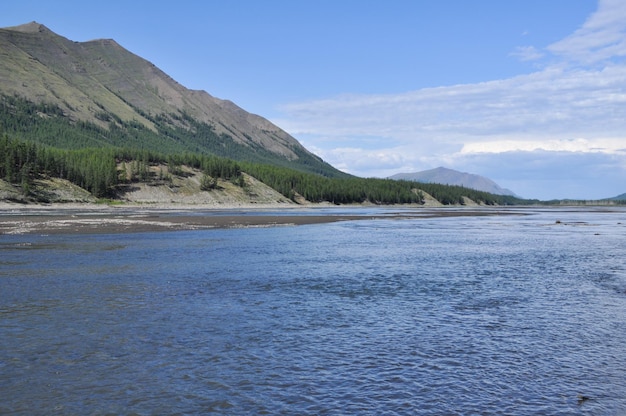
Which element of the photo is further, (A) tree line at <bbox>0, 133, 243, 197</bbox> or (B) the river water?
(A) tree line at <bbox>0, 133, 243, 197</bbox>

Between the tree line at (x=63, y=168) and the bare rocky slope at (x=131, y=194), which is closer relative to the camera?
the bare rocky slope at (x=131, y=194)

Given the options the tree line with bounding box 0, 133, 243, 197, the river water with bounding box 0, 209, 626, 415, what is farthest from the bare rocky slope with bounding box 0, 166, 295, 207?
the river water with bounding box 0, 209, 626, 415

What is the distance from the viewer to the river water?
44.8 ft

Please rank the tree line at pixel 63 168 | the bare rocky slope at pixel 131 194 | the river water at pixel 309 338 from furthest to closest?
the tree line at pixel 63 168 < the bare rocky slope at pixel 131 194 < the river water at pixel 309 338

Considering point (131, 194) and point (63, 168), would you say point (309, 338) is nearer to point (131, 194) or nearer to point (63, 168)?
point (63, 168)

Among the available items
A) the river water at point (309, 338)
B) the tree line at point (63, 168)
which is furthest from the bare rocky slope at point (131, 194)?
the river water at point (309, 338)

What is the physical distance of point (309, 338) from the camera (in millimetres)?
19484

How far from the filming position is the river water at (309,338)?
13648 mm

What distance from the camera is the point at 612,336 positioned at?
65.5 feet

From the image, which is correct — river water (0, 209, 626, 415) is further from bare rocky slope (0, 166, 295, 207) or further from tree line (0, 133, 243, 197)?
tree line (0, 133, 243, 197)

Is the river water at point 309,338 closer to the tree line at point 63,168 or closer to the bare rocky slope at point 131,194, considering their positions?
the bare rocky slope at point 131,194

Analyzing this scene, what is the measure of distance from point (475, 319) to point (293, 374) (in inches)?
423

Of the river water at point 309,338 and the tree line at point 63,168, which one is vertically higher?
the tree line at point 63,168

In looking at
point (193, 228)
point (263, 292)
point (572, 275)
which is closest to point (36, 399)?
point (263, 292)
